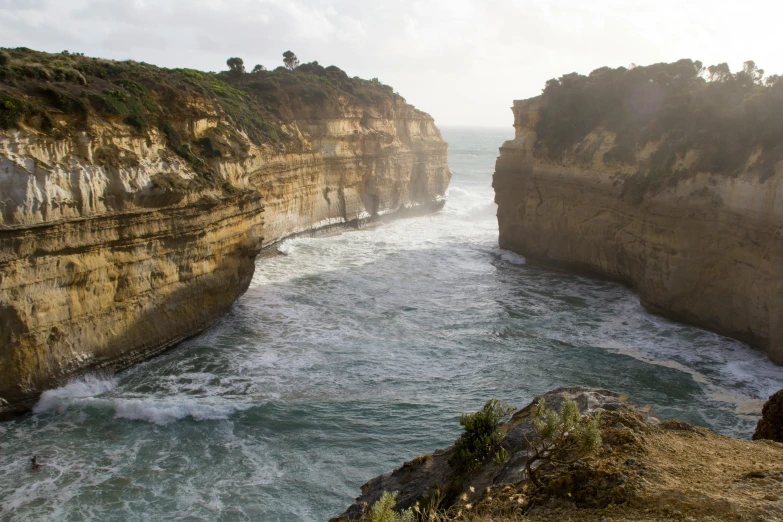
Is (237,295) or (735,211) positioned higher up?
(735,211)

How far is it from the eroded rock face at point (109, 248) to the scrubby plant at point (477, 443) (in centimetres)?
1061

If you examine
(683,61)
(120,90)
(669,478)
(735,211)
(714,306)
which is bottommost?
(714,306)

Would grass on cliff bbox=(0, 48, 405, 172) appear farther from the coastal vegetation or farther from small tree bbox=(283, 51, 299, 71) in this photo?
small tree bbox=(283, 51, 299, 71)

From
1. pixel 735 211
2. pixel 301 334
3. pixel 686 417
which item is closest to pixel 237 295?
pixel 301 334

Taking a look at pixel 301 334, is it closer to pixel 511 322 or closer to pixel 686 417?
pixel 511 322

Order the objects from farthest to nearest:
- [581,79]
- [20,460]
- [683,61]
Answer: [581,79] < [683,61] < [20,460]

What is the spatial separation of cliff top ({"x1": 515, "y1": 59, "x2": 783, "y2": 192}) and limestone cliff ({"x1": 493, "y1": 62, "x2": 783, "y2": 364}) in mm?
77

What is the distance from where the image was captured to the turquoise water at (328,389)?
11805mm

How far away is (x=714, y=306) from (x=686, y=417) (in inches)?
251

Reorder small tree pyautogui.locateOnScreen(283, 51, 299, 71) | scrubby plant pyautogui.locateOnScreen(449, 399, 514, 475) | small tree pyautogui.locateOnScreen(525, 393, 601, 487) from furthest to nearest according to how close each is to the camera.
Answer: small tree pyautogui.locateOnScreen(283, 51, 299, 71), scrubby plant pyautogui.locateOnScreen(449, 399, 514, 475), small tree pyautogui.locateOnScreen(525, 393, 601, 487)

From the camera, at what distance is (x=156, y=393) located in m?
15.5

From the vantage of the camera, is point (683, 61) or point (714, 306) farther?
point (683, 61)

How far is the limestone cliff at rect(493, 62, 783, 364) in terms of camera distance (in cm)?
1817

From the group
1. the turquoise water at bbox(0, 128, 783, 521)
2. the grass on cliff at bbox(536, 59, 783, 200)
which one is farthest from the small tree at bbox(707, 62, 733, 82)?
the turquoise water at bbox(0, 128, 783, 521)
